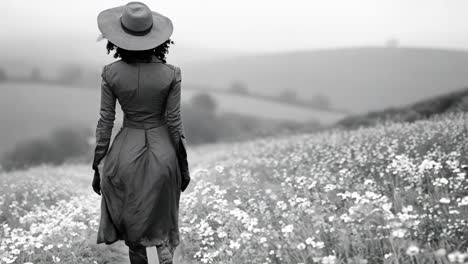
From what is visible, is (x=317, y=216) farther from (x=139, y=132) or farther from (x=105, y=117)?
(x=105, y=117)

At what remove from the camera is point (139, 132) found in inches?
174

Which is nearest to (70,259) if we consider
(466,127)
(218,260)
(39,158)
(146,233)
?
(146,233)

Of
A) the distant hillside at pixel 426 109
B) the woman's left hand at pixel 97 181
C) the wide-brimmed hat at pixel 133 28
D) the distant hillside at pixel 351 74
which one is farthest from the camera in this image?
the distant hillside at pixel 351 74

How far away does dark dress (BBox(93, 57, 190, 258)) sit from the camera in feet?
14.1

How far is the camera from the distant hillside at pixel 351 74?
28.9 m

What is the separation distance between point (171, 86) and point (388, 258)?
→ 98.6 inches

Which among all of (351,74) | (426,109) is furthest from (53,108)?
(426,109)

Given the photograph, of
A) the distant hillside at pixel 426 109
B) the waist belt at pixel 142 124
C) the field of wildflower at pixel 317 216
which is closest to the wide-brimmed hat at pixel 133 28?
the waist belt at pixel 142 124

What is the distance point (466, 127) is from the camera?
783cm

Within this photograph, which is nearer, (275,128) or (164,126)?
(164,126)

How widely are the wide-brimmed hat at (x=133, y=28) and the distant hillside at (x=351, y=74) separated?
22974 millimetres

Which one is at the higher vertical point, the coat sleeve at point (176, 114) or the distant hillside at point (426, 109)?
the coat sleeve at point (176, 114)

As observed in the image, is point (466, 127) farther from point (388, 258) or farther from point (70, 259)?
point (70, 259)

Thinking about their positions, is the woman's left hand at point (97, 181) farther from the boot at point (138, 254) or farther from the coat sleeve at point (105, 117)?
the boot at point (138, 254)
